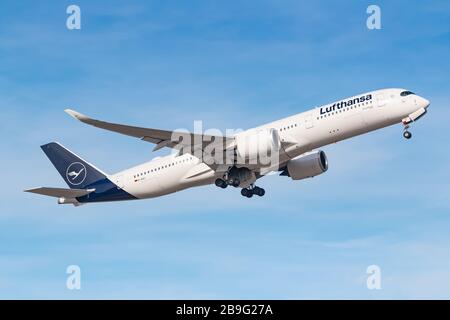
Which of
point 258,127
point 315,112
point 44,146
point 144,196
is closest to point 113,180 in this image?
point 144,196

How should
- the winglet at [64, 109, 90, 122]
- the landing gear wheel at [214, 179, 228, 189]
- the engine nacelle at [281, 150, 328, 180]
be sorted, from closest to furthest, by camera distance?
1. the winglet at [64, 109, 90, 122]
2. the landing gear wheel at [214, 179, 228, 189]
3. the engine nacelle at [281, 150, 328, 180]

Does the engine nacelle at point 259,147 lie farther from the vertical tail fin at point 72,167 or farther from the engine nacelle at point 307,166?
the vertical tail fin at point 72,167

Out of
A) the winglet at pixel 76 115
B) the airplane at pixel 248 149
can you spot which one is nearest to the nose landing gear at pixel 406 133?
the airplane at pixel 248 149

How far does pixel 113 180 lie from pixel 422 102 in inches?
832

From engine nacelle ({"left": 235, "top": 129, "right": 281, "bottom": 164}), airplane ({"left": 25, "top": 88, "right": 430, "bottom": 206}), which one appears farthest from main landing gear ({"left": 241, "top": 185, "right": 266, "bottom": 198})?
engine nacelle ({"left": 235, "top": 129, "right": 281, "bottom": 164})

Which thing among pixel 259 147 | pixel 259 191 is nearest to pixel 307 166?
pixel 259 191

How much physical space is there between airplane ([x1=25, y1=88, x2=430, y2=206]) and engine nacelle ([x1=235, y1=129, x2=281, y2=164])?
2.3 inches

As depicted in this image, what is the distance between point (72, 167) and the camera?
59.2 metres

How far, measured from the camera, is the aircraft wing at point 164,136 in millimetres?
46688

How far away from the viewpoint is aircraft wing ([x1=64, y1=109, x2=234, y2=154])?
4669 centimetres

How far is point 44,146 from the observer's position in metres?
60.1

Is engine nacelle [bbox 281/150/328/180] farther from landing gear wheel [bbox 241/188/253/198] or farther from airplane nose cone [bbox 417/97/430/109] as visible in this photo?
airplane nose cone [bbox 417/97/430/109]

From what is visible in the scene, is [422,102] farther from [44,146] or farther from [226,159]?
[44,146]

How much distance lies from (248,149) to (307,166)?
19.4 feet
